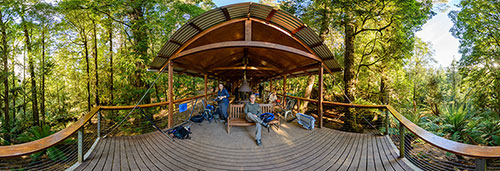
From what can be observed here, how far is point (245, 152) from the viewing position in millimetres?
3096

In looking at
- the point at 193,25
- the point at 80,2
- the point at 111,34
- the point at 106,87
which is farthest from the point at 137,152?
the point at 111,34

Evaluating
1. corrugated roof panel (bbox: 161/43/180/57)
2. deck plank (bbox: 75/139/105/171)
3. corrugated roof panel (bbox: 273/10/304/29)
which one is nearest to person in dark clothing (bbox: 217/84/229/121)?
corrugated roof panel (bbox: 161/43/180/57)

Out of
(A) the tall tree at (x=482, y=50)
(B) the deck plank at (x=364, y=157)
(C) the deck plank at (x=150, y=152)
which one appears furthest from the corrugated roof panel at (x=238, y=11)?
(A) the tall tree at (x=482, y=50)

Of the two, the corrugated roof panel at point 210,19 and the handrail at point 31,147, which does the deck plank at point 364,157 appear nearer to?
the corrugated roof panel at point 210,19

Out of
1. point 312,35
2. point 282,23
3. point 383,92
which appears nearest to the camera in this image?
point 282,23

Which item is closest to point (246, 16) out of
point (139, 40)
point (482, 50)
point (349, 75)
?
point (349, 75)

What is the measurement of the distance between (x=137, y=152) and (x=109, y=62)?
29.6 ft

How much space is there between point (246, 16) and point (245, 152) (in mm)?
3148

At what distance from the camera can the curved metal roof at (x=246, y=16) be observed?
353 cm

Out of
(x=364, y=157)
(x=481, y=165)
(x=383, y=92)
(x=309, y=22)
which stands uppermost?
(x=309, y=22)

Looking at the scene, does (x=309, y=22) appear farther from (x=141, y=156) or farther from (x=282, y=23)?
(x=141, y=156)

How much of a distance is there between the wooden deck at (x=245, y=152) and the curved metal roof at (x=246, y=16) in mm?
2420

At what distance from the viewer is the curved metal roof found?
353 cm

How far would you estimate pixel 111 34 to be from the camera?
373 inches
